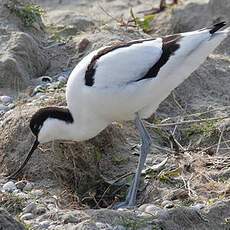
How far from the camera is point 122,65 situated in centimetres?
650

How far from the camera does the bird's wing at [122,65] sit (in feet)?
21.2

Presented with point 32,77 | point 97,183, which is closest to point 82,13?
point 32,77

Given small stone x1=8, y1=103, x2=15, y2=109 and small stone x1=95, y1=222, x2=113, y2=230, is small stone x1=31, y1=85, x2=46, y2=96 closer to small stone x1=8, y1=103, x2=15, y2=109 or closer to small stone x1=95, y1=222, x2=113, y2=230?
small stone x1=8, y1=103, x2=15, y2=109

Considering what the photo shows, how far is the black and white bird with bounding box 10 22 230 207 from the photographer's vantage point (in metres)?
6.45

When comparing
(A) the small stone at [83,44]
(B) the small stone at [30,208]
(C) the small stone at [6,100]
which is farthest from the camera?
(A) the small stone at [83,44]

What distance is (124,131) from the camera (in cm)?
751

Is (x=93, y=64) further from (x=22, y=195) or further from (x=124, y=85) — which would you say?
(x=22, y=195)

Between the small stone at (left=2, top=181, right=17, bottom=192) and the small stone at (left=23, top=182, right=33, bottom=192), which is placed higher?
the small stone at (left=2, top=181, right=17, bottom=192)

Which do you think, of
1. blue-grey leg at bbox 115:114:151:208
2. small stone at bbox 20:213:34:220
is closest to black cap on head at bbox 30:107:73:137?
blue-grey leg at bbox 115:114:151:208

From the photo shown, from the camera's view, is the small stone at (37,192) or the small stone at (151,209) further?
the small stone at (37,192)

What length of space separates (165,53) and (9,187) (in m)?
1.41

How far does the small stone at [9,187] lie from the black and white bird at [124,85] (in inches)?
8.6

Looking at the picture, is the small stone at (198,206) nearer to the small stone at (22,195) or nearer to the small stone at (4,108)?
the small stone at (22,195)

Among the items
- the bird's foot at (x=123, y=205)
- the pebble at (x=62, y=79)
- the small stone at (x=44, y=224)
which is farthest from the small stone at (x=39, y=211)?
the pebble at (x=62, y=79)
